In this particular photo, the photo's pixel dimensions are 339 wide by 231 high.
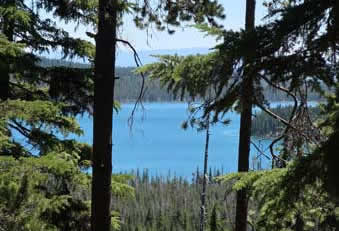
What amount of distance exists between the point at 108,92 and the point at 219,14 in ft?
4.93

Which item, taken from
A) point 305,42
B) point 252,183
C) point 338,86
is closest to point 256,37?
point 305,42

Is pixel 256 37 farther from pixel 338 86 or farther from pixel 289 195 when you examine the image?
pixel 289 195

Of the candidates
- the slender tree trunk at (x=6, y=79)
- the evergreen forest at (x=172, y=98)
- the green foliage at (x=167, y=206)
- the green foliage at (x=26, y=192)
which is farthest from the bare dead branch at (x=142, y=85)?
the green foliage at (x=167, y=206)

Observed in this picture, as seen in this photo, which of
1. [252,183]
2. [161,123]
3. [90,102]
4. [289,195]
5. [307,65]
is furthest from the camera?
[161,123]

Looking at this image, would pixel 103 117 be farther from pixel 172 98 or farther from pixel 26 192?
pixel 26 192

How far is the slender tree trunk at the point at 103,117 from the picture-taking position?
4.43m

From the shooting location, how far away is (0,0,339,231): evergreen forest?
115 inches

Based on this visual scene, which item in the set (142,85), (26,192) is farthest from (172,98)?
(26,192)

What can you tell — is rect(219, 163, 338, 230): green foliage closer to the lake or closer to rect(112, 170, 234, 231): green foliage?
rect(112, 170, 234, 231): green foliage

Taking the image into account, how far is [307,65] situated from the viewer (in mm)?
2857

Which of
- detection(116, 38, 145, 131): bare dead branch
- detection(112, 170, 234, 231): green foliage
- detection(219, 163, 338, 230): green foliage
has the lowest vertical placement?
detection(112, 170, 234, 231): green foliage

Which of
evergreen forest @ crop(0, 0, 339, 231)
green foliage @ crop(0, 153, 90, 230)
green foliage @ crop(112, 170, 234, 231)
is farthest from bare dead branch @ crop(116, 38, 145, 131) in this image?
green foliage @ crop(112, 170, 234, 231)

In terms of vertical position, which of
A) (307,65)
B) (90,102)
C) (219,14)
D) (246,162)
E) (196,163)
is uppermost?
(219,14)

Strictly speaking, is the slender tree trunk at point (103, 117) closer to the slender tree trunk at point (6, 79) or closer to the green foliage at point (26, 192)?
the green foliage at point (26, 192)
